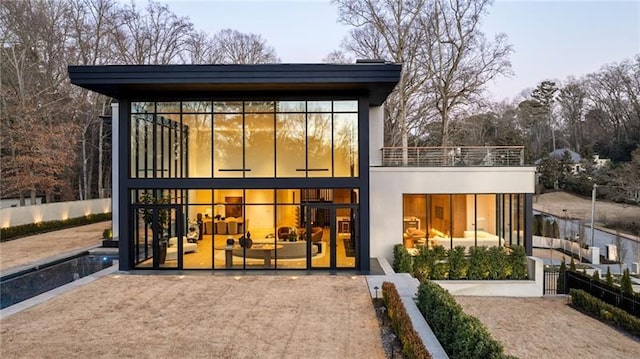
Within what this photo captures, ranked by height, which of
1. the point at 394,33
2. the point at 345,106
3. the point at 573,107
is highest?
the point at 573,107

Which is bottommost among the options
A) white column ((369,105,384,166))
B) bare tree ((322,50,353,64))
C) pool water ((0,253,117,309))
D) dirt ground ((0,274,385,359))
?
pool water ((0,253,117,309))

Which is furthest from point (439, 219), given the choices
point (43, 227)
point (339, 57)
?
point (43, 227)

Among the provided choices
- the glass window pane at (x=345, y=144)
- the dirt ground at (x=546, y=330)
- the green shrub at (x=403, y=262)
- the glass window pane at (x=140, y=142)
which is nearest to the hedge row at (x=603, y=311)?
the dirt ground at (x=546, y=330)

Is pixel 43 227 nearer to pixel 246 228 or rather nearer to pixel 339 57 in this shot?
pixel 246 228

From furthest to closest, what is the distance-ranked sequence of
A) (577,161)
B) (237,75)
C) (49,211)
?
1. (577,161)
2. (49,211)
3. (237,75)

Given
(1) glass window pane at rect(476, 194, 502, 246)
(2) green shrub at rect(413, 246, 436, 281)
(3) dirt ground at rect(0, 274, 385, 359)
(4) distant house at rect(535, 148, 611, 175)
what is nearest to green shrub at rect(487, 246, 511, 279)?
(1) glass window pane at rect(476, 194, 502, 246)

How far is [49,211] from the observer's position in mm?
Answer: 21859

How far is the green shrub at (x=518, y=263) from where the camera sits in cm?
1263

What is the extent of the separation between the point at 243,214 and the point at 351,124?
4.22 m

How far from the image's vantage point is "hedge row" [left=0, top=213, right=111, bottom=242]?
18281 mm

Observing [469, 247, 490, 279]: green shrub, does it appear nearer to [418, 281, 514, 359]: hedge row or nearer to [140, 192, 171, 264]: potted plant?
[418, 281, 514, 359]: hedge row

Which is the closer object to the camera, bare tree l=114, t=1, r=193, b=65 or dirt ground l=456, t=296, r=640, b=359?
dirt ground l=456, t=296, r=640, b=359

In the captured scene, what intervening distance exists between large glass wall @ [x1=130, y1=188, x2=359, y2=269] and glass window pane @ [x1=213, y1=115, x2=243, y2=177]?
0.82 meters

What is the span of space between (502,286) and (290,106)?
8.71 meters
